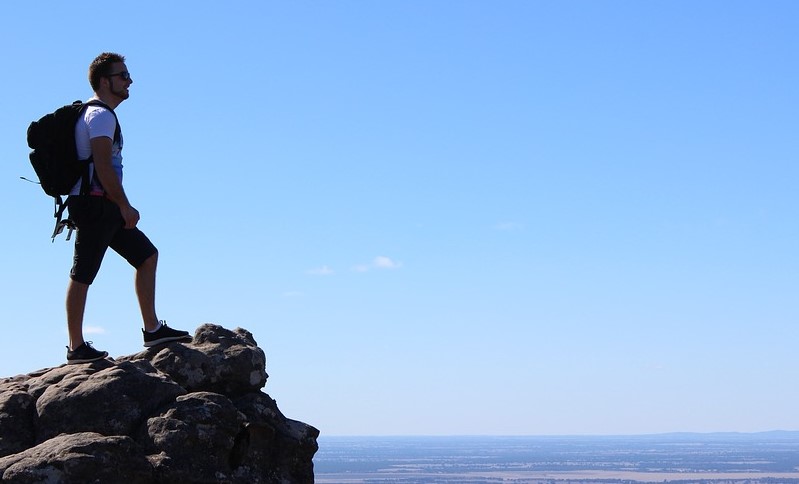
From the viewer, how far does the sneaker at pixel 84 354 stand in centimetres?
1243

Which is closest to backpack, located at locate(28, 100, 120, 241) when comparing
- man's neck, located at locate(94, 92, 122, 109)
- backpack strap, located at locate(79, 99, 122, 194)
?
backpack strap, located at locate(79, 99, 122, 194)

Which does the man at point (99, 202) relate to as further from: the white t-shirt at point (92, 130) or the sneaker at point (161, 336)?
the sneaker at point (161, 336)

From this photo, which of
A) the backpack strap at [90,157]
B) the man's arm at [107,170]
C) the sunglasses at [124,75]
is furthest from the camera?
the sunglasses at [124,75]

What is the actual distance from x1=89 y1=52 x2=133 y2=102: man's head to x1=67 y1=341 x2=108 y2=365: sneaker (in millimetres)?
2946

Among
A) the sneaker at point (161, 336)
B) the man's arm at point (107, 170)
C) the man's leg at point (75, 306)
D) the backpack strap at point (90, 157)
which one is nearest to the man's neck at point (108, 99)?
the backpack strap at point (90, 157)

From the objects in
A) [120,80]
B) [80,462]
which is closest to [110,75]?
[120,80]

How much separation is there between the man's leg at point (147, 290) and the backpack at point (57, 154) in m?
1.33

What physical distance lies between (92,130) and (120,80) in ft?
2.84

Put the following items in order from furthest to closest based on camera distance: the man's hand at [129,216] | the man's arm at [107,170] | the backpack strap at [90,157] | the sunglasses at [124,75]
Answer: the sunglasses at [124,75] < the man's hand at [129,216] < the backpack strap at [90,157] < the man's arm at [107,170]

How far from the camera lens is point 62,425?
11234 millimetres

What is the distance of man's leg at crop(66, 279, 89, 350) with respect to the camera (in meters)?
12.2

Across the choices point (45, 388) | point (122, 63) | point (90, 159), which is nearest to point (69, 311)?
point (45, 388)

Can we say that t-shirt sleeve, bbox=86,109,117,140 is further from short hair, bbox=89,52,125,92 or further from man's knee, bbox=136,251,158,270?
man's knee, bbox=136,251,158,270

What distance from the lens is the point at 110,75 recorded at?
12352 millimetres
